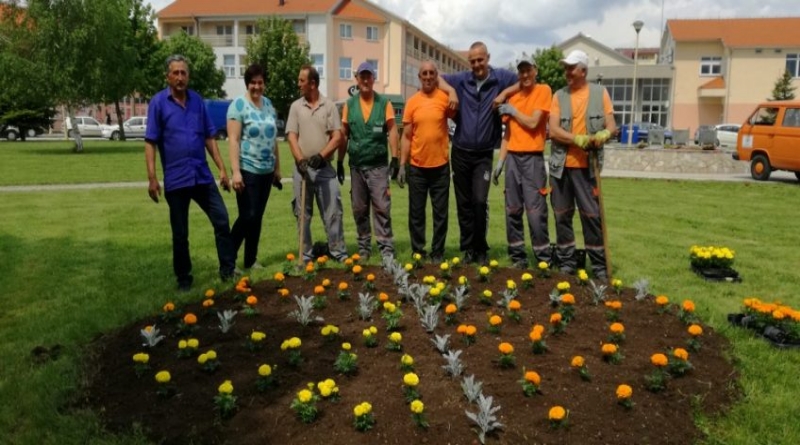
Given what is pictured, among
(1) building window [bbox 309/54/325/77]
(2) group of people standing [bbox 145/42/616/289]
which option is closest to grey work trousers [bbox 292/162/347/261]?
(2) group of people standing [bbox 145/42/616/289]

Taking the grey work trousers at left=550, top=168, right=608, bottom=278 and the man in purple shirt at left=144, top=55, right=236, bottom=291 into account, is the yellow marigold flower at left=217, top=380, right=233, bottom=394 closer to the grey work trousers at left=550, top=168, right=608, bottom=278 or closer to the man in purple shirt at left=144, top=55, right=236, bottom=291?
the man in purple shirt at left=144, top=55, right=236, bottom=291

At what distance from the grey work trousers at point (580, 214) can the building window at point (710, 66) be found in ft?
177

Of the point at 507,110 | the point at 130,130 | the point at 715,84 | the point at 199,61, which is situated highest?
the point at 199,61

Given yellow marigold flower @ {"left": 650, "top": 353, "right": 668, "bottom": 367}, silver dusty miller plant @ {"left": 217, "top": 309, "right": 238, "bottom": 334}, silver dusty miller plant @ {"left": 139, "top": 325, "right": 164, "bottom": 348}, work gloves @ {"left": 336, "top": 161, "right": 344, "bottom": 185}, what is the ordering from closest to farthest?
yellow marigold flower @ {"left": 650, "top": 353, "right": 668, "bottom": 367}, silver dusty miller plant @ {"left": 139, "top": 325, "right": 164, "bottom": 348}, silver dusty miller plant @ {"left": 217, "top": 309, "right": 238, "bottom": 334}, work gloves @ {"left": 336, "top": 161, "right": 344, "bottom": 185}

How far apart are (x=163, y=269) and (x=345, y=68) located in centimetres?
4936

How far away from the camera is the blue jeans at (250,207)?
21.2 ft

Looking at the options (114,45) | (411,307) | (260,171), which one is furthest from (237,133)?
(114,45)

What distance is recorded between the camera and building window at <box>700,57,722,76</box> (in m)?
53.1

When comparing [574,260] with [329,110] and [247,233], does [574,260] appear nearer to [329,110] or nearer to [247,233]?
[329,110]

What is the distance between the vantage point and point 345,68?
54.4m

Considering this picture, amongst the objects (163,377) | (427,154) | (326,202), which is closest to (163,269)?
(326,202)

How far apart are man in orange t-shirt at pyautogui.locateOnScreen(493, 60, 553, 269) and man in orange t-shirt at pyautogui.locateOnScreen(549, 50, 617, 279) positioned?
131 millimetres

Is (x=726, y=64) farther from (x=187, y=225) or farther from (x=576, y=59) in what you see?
(x=187, y=225)

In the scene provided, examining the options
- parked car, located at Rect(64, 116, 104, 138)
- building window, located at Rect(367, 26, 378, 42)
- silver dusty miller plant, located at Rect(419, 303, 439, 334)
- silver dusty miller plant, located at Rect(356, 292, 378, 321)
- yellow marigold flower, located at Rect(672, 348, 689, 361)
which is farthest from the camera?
building window, located at Rect(367, 26, 378, 42)
